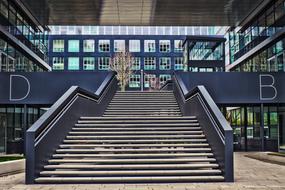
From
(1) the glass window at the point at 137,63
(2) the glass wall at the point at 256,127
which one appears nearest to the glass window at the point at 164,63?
(1) the glass window at the point at 137,63

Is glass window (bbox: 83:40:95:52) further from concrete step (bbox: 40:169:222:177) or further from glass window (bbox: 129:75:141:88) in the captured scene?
concrete step (bbox: 40:169:222:177)

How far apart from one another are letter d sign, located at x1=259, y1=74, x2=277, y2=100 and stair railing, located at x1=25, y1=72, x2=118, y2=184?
9239 mm

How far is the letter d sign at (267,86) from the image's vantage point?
23.2 metres

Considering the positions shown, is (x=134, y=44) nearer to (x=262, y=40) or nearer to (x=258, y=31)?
(x=258, y=31)

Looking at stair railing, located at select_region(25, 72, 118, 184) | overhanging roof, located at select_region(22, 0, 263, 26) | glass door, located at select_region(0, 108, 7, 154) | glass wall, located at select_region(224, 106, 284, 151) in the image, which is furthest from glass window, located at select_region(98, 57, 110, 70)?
stair railing, located at select_region(25, 72, 118, 184)

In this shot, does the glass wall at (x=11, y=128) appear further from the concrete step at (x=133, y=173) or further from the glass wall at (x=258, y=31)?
the glass wall at (x=258, y=31)

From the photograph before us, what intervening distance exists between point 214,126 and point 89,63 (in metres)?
78.8

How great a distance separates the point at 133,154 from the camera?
12578 millimetres

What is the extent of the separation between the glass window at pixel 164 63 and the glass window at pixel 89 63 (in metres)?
13.9

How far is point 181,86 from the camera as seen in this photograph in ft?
64.5

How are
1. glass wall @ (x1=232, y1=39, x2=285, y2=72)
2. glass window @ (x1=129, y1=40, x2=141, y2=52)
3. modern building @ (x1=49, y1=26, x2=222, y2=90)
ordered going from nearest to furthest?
glass wall @ (x1=232, y1=39, x2=285, y2=72) < modern building @ (x1=49, y1=26, x2=222, y2=90) < glass window @ (x1=129, y1=40, x2=141, y2=52)

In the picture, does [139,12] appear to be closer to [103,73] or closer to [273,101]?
[103,73]

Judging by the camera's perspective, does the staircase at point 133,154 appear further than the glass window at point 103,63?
No

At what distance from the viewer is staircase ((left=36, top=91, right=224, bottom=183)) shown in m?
11.3
